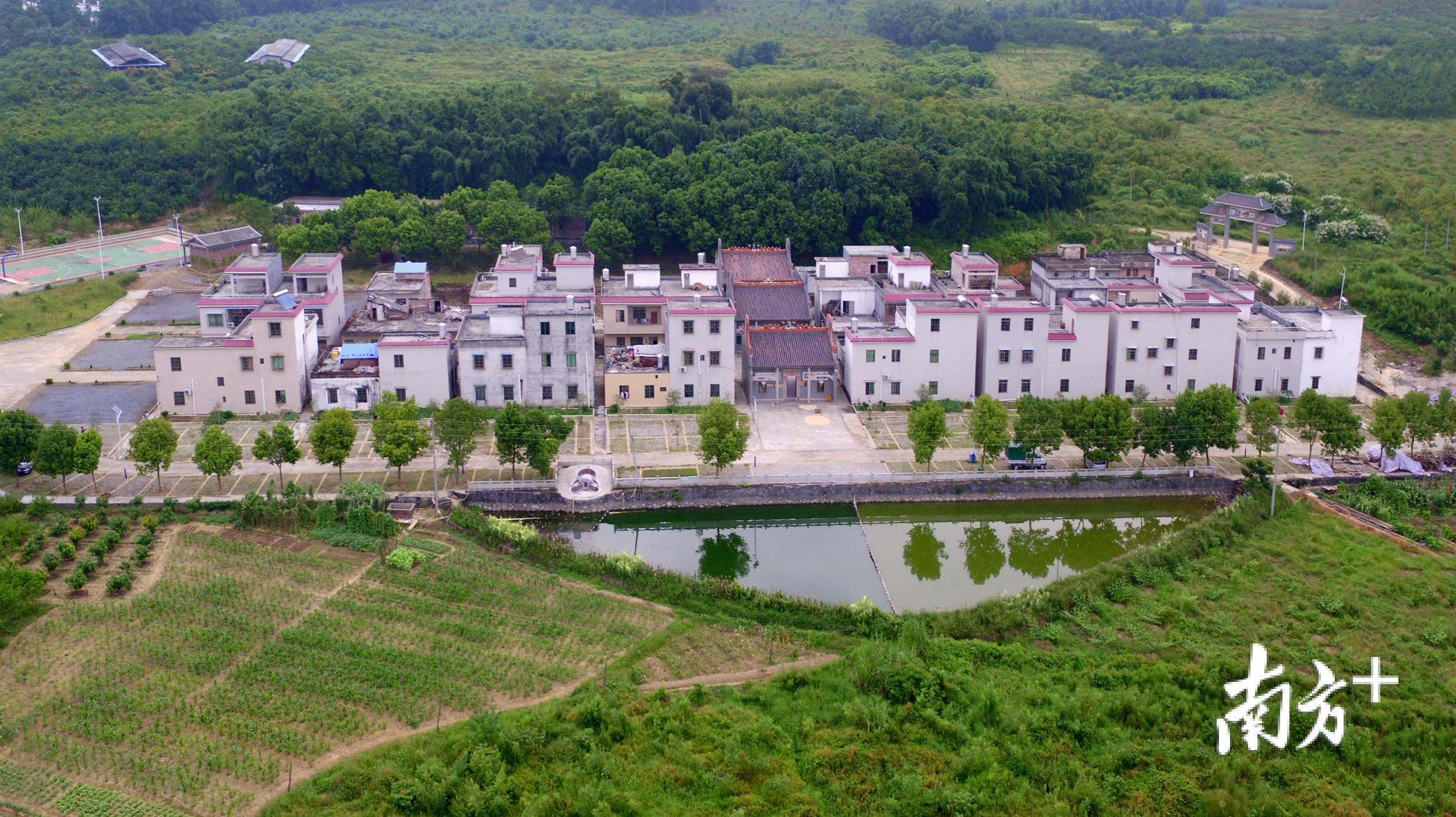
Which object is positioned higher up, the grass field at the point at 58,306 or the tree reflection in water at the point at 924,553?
the grass field at the point at 58,306

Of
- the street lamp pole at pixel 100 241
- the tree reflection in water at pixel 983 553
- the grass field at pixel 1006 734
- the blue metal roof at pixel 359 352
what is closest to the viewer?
the grass field at pixel 1006 734

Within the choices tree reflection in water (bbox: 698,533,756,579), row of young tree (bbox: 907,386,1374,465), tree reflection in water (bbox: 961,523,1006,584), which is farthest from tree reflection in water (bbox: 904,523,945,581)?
tree reflection in water (bbox: 698,533,756,579)

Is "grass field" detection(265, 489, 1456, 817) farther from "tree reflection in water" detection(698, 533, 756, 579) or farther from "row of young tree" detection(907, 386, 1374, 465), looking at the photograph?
"row of young tree" detection(907, 386, 1374, 465)

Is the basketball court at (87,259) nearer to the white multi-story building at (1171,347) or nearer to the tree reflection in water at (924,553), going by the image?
the tree reflection in water at (924,553)

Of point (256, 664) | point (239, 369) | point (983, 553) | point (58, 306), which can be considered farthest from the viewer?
point (58, 306)

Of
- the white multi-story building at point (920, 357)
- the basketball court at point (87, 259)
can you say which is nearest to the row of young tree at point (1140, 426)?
the white multi-story building at point (920, 357)

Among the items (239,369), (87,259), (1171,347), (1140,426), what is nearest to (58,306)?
(87,259)

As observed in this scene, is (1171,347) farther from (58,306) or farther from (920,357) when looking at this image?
(58,306)
